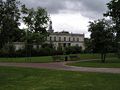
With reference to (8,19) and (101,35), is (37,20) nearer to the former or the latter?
(101,35)

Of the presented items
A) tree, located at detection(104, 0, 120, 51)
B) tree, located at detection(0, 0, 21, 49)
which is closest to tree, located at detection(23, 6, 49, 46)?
tree, located at detection(104, 0, 120, 51)

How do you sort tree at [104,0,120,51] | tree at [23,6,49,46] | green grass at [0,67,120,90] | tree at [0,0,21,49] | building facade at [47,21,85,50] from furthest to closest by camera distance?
building facade at [47,21,85,50], tree at [23,6,49,46], tree at [104,0,120,51], tree at [0,0,21,49], green grass at [0,67,120,90]

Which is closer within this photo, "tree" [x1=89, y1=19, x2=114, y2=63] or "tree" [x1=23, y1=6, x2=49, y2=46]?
"tree" [x1=89, y1=19, x2=114, y2=63]

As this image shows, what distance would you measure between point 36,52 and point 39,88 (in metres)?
63.3

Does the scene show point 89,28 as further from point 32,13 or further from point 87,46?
A: point 32,13

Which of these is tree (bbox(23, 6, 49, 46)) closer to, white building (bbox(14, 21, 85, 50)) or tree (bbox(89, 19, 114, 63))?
white building (bbox(14, 21, 85, 50))

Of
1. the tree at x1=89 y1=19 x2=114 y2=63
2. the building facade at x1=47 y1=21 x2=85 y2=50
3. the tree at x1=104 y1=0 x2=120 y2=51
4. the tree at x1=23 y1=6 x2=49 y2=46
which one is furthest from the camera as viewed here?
the building facade at x1=47 y1=21 x2=85 y2=50

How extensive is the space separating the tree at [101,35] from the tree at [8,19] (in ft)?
86.4

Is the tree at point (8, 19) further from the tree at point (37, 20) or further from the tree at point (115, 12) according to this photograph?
the tree at point (37, 20)

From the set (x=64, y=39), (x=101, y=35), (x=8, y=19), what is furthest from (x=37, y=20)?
(x=8, y=19)

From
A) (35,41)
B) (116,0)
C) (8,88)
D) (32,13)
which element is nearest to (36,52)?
(35,41)

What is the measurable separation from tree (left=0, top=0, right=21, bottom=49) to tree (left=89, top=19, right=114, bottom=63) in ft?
86.4

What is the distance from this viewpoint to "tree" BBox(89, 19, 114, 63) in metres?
46.2

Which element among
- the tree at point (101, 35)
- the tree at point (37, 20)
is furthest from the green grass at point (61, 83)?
the tree at point (37, 20)
